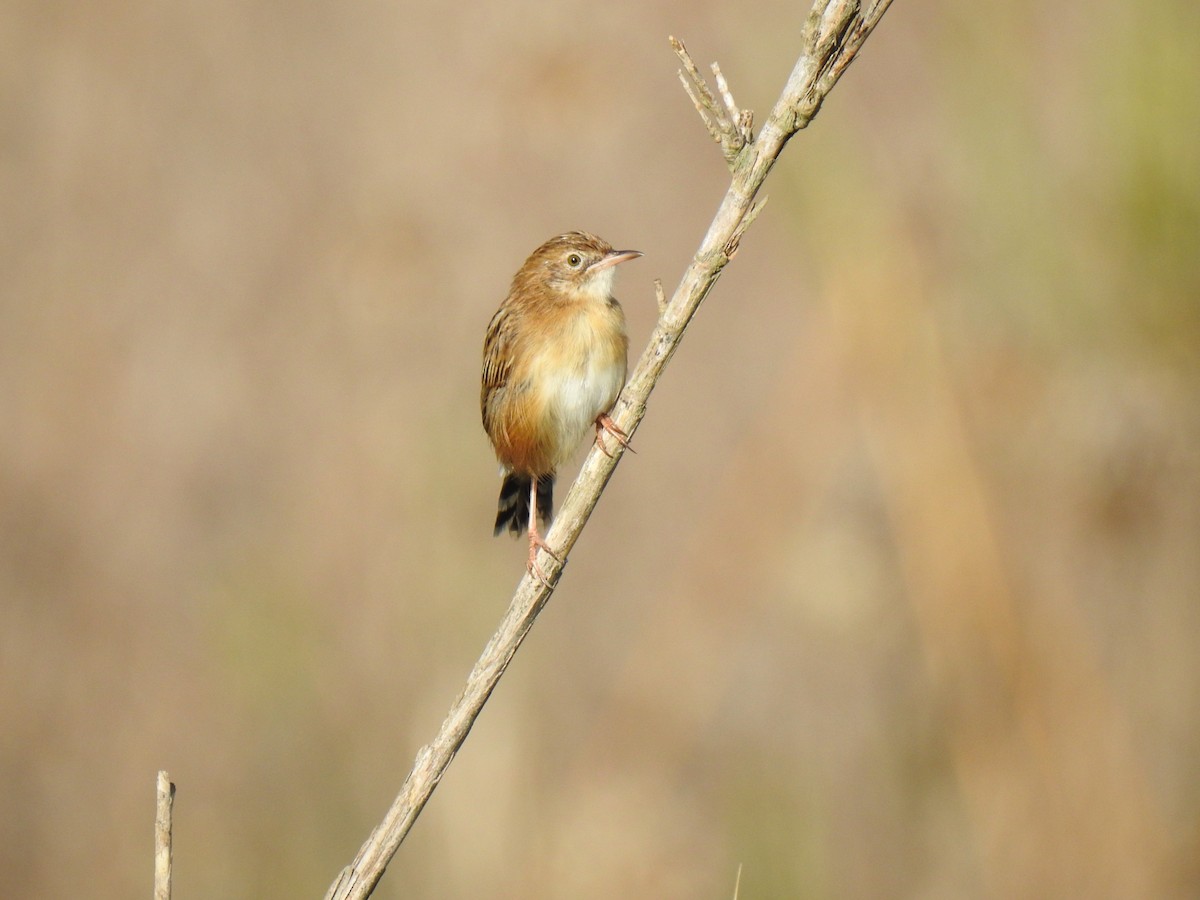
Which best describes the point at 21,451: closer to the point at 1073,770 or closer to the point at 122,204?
the point at 122,204

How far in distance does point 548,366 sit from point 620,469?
4.11 meters

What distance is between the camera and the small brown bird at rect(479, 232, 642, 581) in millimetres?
5293

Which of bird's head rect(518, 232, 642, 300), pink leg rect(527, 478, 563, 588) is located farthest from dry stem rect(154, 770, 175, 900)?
bird's head rect(518, 232, 642, 300)

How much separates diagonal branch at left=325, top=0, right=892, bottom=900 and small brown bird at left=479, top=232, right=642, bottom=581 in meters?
1.74

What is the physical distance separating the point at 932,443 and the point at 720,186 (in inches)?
179

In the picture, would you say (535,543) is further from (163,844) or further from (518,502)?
(163,844)

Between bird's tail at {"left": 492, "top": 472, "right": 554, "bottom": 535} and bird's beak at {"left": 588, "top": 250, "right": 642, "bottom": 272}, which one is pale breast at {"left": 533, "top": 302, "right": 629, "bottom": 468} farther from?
bird's tail at {"left": 492, "top": 472, "right": 554, "bottom": 535}

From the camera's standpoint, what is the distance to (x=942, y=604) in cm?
557

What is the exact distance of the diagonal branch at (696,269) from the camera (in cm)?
299

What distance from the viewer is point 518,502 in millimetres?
6000

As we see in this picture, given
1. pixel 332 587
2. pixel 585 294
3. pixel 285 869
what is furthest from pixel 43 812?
pixel 585 294

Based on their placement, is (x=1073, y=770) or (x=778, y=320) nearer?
(x=1073, y=770)

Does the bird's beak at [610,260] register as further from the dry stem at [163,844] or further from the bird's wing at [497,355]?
the dry stem at [163,844]

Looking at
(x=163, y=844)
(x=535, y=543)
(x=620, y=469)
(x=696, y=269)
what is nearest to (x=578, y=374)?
(x=535, y=543)
